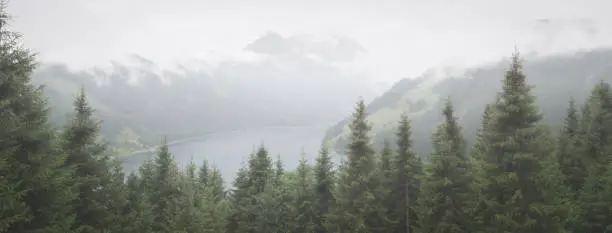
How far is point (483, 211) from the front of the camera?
21.0 meters

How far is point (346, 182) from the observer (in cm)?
2878

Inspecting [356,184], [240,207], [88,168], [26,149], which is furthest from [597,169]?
[26,149]

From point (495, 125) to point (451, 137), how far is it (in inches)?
248

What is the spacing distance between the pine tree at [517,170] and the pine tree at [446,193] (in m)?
3.32

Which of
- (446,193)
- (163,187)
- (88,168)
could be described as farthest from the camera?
(163,187)

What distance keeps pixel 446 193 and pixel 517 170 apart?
5.71 m

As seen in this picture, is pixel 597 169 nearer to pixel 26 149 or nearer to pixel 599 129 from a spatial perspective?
pixel 599 129

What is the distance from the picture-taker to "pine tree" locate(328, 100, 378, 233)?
2786 cm

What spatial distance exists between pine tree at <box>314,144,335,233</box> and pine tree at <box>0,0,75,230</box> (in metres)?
21.3

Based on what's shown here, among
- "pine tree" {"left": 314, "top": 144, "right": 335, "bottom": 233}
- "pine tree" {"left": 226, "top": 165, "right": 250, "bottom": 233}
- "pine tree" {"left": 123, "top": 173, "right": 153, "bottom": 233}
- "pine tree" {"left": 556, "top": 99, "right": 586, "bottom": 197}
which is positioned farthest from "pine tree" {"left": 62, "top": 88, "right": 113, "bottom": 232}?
"pine tree" {"left": 556, "top": 99, "right": 586, "bottom": 197}

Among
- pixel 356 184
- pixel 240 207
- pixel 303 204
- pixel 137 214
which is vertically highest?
pixel 356 184

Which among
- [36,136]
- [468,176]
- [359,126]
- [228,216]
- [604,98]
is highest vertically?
[604,98]

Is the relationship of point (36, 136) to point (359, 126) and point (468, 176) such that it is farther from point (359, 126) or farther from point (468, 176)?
point (468, 176)

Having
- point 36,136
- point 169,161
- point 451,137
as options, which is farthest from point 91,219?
point 451,137
